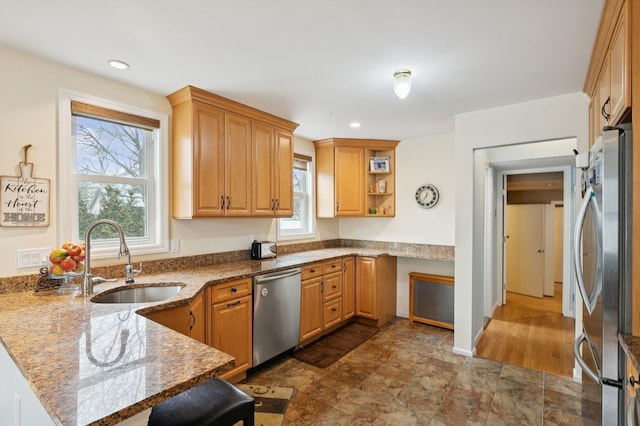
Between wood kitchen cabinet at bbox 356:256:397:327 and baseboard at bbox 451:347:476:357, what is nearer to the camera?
baseboard at bbox 451:347:476:357

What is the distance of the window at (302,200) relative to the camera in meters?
4.30

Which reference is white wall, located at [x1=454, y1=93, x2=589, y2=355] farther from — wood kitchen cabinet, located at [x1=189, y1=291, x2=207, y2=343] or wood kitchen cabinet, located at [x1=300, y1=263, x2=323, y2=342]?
wood kitchen cabinet, located at [x1=189, y1=291, x2=207, y2=343]

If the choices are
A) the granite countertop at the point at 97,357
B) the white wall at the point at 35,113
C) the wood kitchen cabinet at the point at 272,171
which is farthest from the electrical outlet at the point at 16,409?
the wood kitchen cabinet at the point at 272,171

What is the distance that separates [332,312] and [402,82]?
2586 millimetres

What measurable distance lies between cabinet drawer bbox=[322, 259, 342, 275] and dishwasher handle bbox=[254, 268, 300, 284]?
509 mm

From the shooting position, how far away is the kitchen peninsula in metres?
0.81

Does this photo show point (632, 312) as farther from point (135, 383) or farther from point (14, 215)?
point (14, 215)

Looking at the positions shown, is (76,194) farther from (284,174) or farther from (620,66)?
(620,66)

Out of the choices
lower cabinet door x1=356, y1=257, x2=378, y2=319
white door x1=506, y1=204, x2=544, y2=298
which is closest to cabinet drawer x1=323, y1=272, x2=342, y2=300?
lower cabinet door x1=356, y1=257, x2=378, y2=319

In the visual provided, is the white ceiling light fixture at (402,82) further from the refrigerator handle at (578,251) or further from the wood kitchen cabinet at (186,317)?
the wood kitchen cabinet at (186,317)

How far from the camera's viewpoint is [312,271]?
11.3ft

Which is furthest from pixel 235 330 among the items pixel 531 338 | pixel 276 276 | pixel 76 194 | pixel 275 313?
pixel 531 338

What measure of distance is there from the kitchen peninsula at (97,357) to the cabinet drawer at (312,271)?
64.0 inches

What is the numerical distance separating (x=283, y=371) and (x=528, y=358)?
2.39 metres
